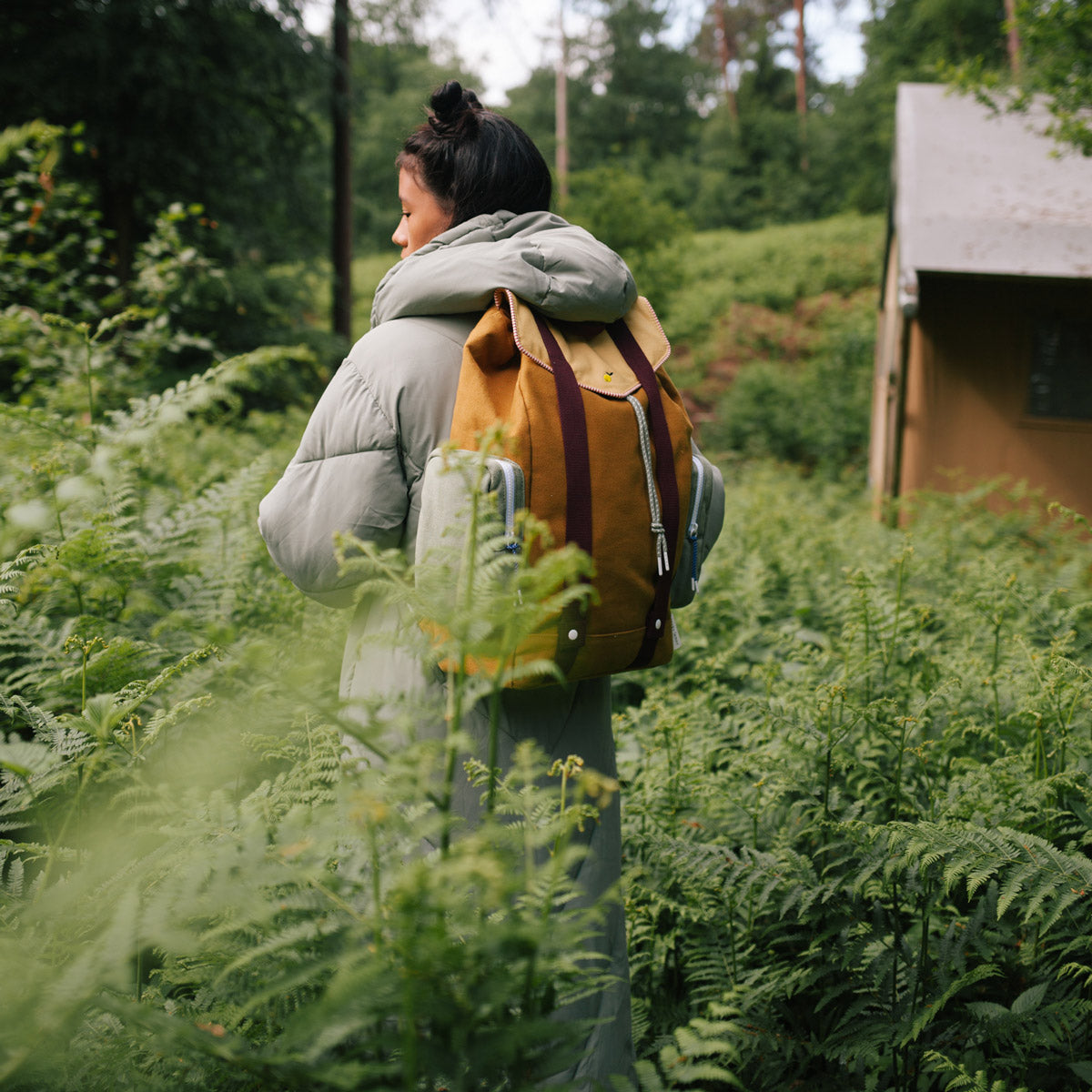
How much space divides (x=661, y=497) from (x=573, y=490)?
213 mm

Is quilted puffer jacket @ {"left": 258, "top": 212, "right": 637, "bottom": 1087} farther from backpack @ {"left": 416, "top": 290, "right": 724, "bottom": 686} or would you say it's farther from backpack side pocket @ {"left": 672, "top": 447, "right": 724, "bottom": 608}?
backpack side pocket @ {"left": 672, "top": 447, "right": 724, "bottom": 608}

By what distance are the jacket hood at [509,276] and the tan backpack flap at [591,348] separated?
32 mm

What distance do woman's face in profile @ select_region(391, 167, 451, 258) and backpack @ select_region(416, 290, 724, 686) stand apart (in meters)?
0.39

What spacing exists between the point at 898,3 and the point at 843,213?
349 inches

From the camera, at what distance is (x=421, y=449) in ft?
5.13

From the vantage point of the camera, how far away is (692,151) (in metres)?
43.9

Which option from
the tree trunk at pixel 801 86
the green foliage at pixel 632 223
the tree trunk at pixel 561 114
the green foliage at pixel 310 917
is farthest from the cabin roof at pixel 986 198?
the tree trunk at pixel 801 86

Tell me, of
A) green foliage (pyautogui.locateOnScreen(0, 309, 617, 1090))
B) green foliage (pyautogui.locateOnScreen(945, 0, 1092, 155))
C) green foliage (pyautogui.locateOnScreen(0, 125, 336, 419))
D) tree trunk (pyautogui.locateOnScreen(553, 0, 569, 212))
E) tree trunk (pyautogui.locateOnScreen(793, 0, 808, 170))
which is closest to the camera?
green foliage (pyautogui.locateOnScreen(0, 309, 617, 1090))

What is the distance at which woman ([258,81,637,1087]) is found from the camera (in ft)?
5.02

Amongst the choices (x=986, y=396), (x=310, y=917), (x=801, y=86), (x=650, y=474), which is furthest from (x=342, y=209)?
(x=801, y=86)

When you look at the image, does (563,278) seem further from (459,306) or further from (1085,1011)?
(1085,1011)

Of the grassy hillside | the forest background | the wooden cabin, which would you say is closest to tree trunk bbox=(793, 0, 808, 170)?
the wooden cabin

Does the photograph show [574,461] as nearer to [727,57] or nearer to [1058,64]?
[1058,64]

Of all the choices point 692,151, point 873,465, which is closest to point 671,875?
point 873,465
